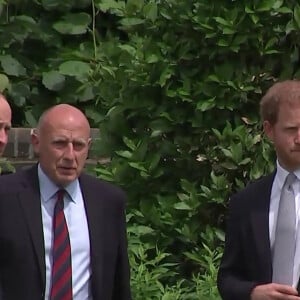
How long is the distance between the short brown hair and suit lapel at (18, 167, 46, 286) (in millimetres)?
924

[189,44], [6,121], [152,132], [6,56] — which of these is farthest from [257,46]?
[6,56]

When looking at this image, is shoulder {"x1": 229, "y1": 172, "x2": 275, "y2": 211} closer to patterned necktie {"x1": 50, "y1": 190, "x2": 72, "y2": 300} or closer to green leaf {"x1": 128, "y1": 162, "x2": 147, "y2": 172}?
patterned necktie {"x1": 50, "y1": 190, "x2": 72, "y2": 300}

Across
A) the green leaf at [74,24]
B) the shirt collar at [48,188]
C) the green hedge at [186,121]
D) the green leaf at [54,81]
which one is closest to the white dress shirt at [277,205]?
the shirt collar at [48,188]

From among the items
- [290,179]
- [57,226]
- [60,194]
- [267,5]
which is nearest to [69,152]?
[60,194]

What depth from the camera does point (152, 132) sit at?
18.7 feet

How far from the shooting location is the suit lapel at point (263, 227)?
383 cm

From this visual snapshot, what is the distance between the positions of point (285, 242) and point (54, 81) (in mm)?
3945

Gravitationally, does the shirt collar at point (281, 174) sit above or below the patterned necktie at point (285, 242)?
above

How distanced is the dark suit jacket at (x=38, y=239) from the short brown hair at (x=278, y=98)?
2.50 feet

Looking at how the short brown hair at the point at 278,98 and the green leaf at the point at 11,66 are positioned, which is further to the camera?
the green leaf at the point at 11,66

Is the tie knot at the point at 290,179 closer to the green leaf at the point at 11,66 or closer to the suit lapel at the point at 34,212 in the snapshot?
the suit lapel at the point at 34,212

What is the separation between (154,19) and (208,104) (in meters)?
0.64

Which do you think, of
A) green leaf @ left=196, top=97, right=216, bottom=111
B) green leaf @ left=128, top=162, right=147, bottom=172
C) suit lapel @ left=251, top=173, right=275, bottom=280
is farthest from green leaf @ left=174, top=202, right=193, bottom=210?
suit lapel @ left=251, top=173, right=275, bottom=280

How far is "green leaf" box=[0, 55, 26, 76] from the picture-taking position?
293 inches
